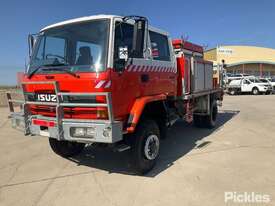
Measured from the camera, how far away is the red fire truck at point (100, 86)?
4.50 meters

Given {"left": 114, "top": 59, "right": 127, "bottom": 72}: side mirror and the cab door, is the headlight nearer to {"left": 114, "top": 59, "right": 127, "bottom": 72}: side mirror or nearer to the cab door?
the cab door

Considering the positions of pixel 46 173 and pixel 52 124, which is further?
pixel 46 173

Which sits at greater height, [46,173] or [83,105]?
[83,105]

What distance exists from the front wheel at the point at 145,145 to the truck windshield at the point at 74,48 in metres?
1.40

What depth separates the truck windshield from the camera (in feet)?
15.1

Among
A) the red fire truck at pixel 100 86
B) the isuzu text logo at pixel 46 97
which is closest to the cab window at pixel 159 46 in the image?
the red fire truck at pixel 100 86

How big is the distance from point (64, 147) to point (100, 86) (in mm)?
2519

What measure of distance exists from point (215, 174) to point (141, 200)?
1.64 meters

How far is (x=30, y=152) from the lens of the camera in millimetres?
7191

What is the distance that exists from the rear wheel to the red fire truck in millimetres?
27

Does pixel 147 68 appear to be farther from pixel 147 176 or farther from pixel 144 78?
pixel 147 176

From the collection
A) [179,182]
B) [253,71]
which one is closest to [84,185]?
[179,182]

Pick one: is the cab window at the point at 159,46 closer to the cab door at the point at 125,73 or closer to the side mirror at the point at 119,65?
the cab door at the point at 125,73

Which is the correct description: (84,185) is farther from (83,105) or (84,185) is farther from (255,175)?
(255,175)
